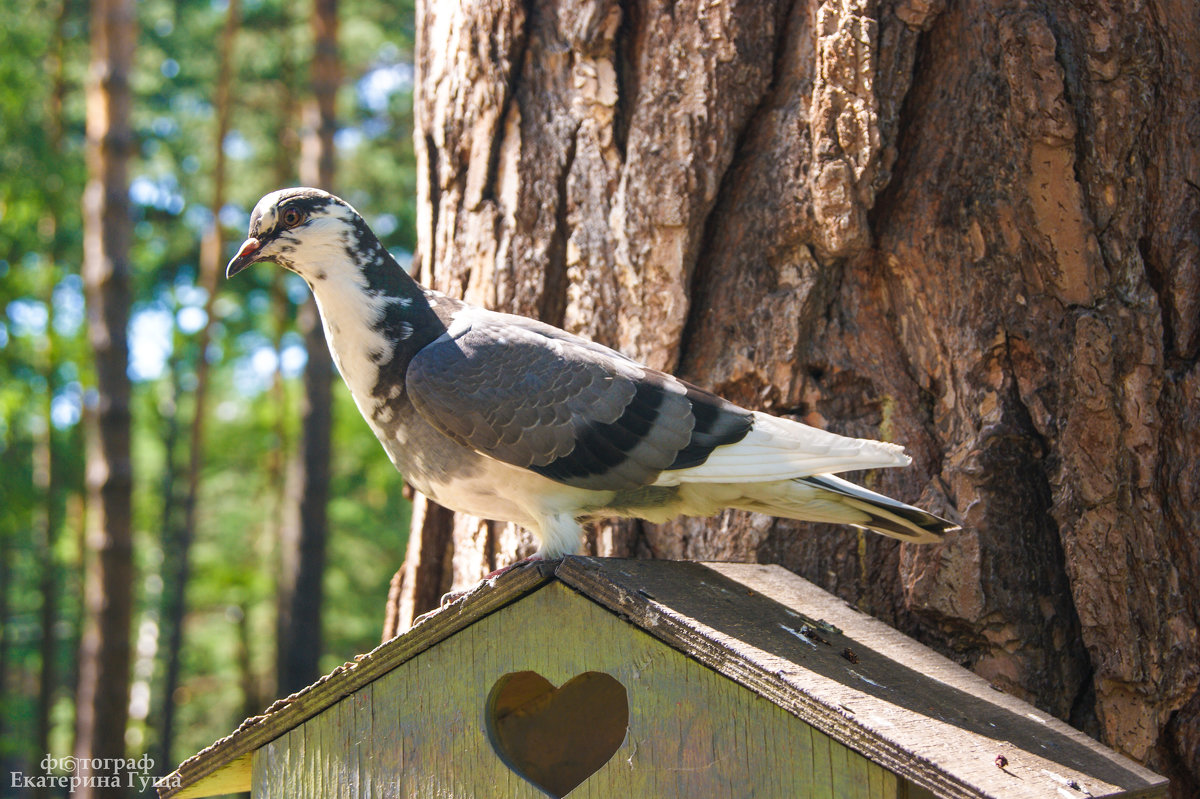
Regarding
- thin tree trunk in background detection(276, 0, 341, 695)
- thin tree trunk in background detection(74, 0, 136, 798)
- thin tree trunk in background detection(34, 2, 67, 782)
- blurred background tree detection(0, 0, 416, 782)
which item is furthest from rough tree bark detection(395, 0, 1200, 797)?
thin tree trunk in background detection(34, 2, 67, 782)

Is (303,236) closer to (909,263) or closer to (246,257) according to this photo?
(246,257)

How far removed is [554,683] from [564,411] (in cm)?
56

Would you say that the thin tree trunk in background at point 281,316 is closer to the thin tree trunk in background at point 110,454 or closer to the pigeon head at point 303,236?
the thin tree trunk in background at point 110,454

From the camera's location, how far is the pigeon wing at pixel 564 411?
201 cm

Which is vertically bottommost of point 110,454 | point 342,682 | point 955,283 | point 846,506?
point 110,454

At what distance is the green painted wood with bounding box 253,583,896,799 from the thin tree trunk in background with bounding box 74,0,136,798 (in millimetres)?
4550

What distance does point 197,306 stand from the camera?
12.9 meters

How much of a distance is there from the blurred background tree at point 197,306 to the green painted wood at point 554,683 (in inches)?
337

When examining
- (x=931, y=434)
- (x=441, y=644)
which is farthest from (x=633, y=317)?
(x=441, y=644)

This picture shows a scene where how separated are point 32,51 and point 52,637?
7535 mm

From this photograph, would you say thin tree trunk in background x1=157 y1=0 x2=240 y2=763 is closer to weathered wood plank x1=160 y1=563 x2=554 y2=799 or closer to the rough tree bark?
the rough tree bark

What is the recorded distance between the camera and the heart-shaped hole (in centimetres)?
241

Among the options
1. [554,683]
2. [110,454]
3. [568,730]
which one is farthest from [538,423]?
[110,454]

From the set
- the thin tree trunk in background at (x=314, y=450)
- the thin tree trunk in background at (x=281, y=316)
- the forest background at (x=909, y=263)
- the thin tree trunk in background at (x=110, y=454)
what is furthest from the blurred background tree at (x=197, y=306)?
the forest background at (x=909, y=263)
